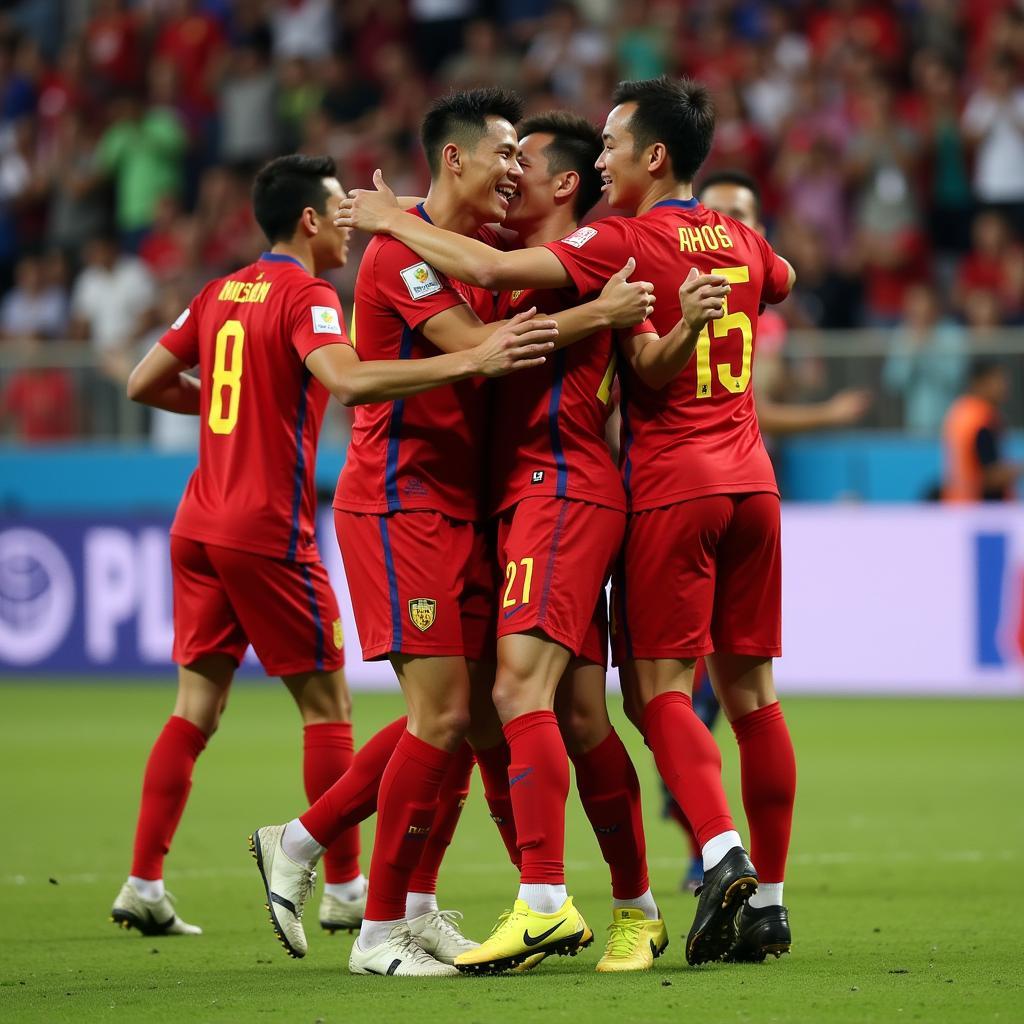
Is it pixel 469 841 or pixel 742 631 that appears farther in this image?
pixel 469 841

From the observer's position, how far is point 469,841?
816 centimetres

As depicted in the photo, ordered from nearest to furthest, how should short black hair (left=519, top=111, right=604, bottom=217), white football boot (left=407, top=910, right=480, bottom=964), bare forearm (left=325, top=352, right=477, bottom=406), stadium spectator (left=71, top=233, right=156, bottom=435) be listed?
bare forearm (left=325, top=352, right=477, bottom=406)
white football boot (left=407, top=910, right=480, bottom=964)
short black hair (left=519, top=111, right=604, bottom=217)
stadium spectator (left=71, top=233, right=156, bottom=435)

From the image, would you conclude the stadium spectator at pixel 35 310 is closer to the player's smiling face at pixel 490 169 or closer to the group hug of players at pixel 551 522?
the group hug of players at pixel 551 522

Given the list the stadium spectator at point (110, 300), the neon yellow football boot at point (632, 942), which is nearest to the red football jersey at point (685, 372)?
the neon yellow football boot at point (632, 942)

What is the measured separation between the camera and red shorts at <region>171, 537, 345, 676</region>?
20.2 feet

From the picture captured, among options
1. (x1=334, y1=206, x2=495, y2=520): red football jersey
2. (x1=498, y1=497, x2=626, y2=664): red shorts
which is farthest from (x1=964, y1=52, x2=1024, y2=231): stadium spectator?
(x1=498, y1=497, x2=626, y2=664): red shorts

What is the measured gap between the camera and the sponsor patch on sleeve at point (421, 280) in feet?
16.9

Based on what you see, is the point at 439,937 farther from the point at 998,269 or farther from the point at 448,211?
the point at 998,269

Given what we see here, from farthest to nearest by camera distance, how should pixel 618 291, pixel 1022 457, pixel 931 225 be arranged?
pixel 931 225, pixel 1022 457, pixel 618 291

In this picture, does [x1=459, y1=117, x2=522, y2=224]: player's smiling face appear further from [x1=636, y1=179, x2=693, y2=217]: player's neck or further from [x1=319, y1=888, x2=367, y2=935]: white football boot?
[x1=319, y1=888, x2=367, y2=935]: white football boot

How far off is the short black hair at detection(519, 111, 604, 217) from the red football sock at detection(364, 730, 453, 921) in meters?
1.63

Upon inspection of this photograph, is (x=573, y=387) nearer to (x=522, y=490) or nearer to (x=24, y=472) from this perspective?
(x=522, y=490)

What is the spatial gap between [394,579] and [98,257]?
1300cm

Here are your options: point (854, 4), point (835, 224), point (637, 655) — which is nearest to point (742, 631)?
point (637, 655)
